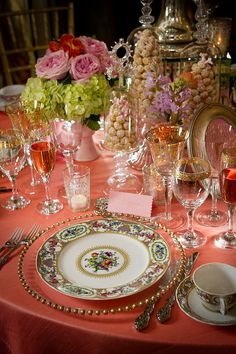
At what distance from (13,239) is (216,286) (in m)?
0.49

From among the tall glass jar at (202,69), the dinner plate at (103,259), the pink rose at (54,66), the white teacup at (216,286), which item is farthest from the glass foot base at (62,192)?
the white teacup at (216,286)

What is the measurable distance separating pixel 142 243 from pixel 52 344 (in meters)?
0.30

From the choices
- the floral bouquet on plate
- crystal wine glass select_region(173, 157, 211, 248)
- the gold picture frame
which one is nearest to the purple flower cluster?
the gold picture frame

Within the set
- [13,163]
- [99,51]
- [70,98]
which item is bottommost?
[13,163]

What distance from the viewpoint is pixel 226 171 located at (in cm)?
111

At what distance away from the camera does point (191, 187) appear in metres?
1.10

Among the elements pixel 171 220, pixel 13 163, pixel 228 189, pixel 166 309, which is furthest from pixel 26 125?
pixel 166 309

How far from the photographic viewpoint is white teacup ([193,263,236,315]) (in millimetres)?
867

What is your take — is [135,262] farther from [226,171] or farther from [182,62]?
[182,62]

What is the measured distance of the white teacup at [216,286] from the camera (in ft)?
2.85

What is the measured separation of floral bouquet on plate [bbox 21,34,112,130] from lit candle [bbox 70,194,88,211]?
9.4 inches

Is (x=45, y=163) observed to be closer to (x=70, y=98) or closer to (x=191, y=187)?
(x=70, y=98)

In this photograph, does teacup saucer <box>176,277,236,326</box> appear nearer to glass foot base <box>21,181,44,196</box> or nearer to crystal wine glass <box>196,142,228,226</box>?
crystal wine glass <box>196,142,228,226</box>

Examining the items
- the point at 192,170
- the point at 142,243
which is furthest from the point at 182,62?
the point at 142,243
